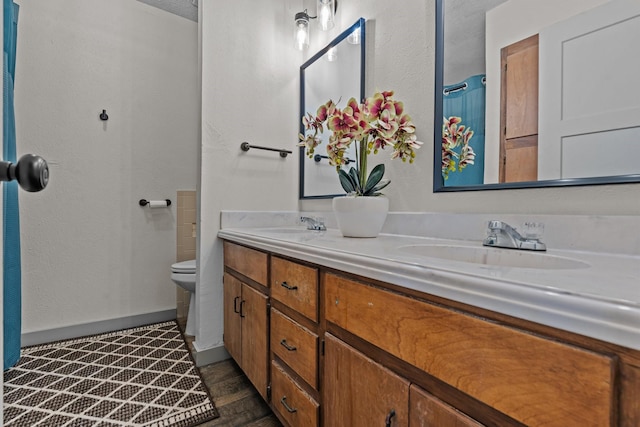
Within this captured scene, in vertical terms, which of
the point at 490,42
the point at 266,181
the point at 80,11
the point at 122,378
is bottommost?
the point at 122,378

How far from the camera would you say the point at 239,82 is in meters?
1.84

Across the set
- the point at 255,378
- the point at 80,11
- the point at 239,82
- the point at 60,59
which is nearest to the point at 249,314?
the point at 255,378

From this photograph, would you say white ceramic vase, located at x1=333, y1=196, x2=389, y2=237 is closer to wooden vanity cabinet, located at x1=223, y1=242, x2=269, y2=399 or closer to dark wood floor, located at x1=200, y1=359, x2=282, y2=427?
wooden vanity cabinet, located at x1=223, y1=242, x2=269, y2=399

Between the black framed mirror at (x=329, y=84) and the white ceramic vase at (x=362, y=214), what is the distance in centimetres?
51

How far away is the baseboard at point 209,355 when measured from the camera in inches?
66.6

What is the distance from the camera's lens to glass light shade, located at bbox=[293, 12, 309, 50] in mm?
1912

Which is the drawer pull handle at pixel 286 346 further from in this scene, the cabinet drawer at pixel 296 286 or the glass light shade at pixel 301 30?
the glass light shade at pixel 301 30

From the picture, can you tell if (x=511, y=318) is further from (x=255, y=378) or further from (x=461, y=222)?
(x=255, y=378)

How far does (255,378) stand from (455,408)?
1000mm

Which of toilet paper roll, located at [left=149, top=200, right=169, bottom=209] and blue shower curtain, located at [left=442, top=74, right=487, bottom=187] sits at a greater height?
blue shower curtain, located at [left=442, top=74, right=487, bottom=187]

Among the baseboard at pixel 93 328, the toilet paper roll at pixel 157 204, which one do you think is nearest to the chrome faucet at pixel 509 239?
the toilet paper roll at pixel 157 204

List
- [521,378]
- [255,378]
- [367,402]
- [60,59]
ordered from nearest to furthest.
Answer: [521,378] → [367,402] → [255,378] → [60,59]

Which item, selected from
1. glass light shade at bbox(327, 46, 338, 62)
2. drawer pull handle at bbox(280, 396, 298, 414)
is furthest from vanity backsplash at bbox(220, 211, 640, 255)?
glass light shade at bbox(327, 46, 338, 62)

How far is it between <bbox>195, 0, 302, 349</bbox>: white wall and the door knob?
1.35m
